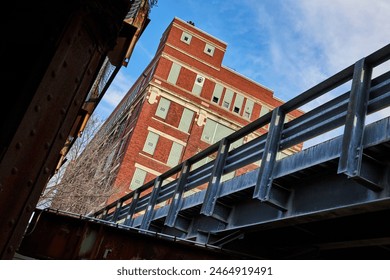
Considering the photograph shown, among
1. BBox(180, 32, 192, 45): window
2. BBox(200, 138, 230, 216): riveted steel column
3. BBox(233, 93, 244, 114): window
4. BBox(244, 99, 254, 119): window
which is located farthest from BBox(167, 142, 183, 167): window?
BBox(200, 138, 230, 216): riveted steel column

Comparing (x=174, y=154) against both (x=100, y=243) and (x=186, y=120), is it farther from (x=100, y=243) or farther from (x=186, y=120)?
(x=100, y=243)

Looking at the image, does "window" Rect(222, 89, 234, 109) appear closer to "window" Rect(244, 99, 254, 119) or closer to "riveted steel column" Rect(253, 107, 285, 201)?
"window" Rect(244, 99, 254, 119)

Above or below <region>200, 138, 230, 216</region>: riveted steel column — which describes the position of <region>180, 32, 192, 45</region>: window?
above

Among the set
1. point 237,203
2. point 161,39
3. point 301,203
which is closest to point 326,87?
point 301,203

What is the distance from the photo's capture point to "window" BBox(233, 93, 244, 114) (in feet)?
152

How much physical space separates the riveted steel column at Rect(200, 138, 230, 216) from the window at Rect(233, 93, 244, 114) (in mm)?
36335

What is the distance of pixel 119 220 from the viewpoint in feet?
66.3

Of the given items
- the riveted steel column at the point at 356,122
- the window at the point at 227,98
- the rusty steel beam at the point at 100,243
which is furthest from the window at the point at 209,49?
the riveted steel column at the point at 356,122

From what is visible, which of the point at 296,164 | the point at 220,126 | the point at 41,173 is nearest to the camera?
the point at 41,173

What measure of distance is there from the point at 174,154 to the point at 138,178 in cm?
452

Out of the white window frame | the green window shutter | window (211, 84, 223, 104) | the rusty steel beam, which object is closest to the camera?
the rusty steel beam

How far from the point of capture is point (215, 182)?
9.73 metres

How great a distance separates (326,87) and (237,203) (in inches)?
132

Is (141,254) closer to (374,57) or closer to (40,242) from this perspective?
(40,242)
